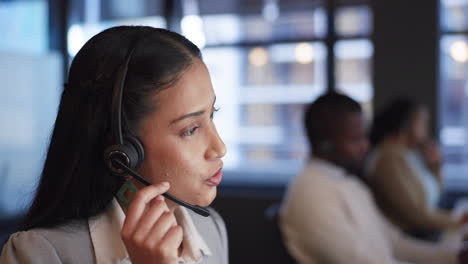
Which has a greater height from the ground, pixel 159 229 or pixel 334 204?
pixel 159 229

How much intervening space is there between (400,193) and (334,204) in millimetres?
1293

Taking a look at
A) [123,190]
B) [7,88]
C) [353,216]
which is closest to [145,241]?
[123,190]

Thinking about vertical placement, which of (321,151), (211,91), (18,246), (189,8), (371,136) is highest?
(189,8)

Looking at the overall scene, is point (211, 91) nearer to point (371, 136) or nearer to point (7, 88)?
point (371, 136)

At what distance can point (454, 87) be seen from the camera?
4.83 m

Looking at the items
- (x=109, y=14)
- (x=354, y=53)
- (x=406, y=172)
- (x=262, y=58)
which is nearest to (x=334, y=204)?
(x=406, y=172)

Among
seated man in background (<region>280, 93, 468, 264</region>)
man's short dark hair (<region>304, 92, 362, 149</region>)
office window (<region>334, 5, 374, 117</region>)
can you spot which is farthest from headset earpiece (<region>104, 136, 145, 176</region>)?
office window (<region>334, 5, 374, 117</region>)

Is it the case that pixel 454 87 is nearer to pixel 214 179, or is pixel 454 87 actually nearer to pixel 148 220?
pixel 214 179

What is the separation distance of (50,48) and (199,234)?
430 centimetres

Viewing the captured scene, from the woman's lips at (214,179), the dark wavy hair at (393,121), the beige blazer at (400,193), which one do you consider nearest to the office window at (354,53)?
the dark wavy hair at (393,121)

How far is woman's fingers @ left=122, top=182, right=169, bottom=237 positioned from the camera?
0.77 meters

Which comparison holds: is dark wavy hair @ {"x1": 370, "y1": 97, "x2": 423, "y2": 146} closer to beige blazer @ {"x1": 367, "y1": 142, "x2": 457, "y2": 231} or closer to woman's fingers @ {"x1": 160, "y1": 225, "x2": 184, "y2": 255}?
beige blazer @ {"x1": 367, "y1": 142, "x2": 457, "y2": 231}

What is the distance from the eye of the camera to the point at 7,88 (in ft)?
14.0

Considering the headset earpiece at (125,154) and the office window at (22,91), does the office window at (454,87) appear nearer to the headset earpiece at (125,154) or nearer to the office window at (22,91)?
the office window at (22,91)
